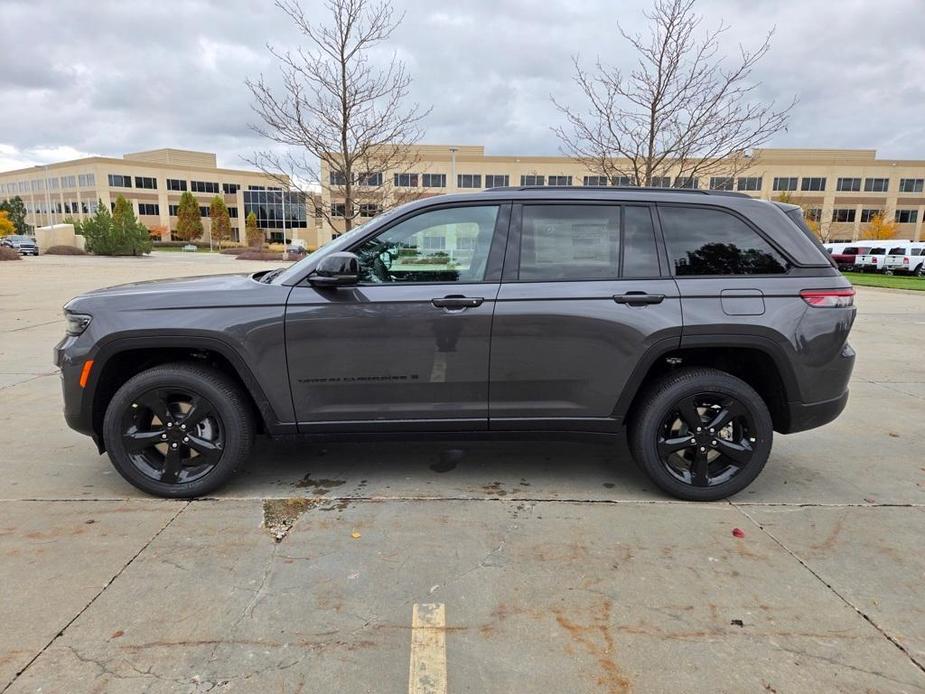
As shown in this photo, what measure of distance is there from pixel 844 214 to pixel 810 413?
282 feet

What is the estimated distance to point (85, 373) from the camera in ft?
11.1

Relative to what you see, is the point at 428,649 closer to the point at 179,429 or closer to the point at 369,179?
the point at 179,429

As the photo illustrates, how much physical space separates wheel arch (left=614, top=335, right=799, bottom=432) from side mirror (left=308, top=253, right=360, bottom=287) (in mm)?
1715

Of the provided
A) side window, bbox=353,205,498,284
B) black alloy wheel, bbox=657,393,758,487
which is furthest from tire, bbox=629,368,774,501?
side window, bbox=353,205,498,284

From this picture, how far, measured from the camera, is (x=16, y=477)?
3.91m

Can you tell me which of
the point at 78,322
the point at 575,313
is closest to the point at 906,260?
the point at 575,313

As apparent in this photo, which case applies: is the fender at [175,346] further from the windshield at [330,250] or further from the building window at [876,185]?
the building window at [876,185]

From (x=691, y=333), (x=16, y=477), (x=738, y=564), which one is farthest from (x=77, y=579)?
(x=691, y=333)

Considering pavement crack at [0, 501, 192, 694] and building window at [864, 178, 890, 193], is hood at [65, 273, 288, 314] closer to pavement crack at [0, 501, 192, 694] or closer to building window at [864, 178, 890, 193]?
pavement crack at [0, 501, 192, 694]

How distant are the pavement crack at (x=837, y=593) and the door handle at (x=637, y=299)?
1377 millimetres

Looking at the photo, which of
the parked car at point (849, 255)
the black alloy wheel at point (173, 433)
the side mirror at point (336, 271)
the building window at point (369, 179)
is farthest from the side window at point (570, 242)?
the parked car at point (849, 255)

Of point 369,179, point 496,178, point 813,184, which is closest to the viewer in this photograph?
point 369,179

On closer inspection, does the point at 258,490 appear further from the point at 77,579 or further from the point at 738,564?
the point at 738,564

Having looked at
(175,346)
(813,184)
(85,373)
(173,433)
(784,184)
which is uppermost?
(813,184)
